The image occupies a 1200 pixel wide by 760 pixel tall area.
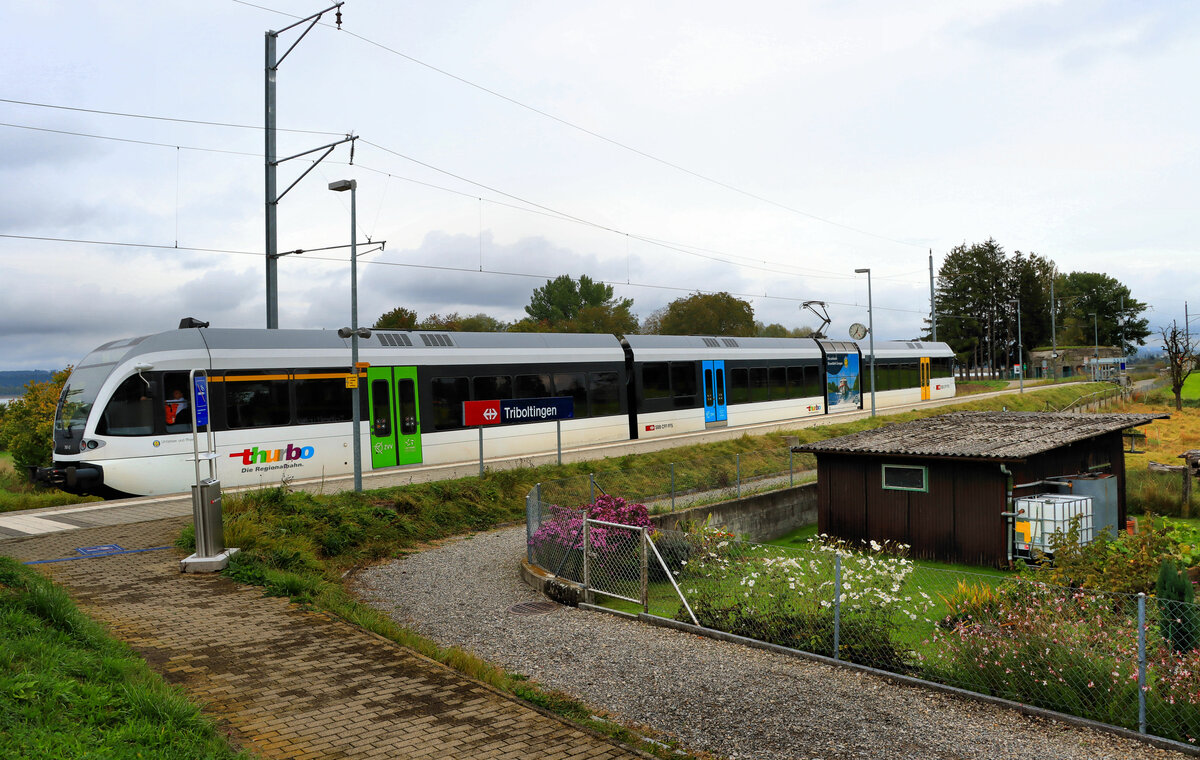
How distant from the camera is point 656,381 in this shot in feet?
88.5

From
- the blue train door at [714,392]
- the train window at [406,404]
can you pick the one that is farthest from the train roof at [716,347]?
the train window at [406,404]

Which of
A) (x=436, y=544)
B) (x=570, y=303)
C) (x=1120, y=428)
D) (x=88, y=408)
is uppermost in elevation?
(x=570, y=303)

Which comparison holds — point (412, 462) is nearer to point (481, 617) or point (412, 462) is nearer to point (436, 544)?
point (436, 544)

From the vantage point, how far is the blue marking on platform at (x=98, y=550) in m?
11.6

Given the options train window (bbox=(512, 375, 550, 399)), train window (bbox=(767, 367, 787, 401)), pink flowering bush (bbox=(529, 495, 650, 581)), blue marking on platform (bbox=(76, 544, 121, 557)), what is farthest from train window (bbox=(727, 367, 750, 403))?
blue marking on platform (bbox=(76, 544, 121, 557))

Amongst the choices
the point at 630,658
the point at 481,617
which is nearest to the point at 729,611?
the point at 630,658

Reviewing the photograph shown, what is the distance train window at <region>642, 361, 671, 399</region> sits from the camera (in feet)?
87.0

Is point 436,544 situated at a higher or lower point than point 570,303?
lower

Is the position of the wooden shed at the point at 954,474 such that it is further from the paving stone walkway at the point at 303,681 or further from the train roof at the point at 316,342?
the paving stone walkway at the point at 303,681

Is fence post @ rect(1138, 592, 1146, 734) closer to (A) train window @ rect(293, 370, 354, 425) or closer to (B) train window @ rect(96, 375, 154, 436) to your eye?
(A) train window @ rect(293, 370, 354, 425)

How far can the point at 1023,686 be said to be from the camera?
779 centimetres

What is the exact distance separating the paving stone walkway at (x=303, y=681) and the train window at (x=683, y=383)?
18.8 m

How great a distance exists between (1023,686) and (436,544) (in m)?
10.5

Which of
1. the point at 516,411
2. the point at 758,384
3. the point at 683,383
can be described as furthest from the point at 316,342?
the point at 758,384
